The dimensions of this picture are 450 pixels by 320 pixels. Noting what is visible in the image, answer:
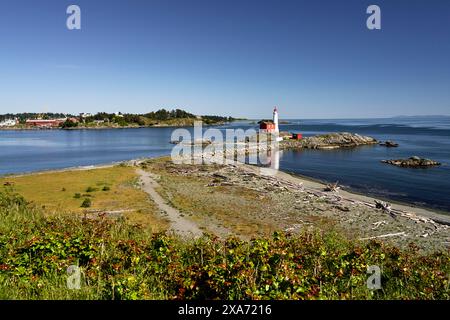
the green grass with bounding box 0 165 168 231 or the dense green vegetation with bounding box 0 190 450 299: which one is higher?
the dense green vegetation with bounding box 0 190 450 299

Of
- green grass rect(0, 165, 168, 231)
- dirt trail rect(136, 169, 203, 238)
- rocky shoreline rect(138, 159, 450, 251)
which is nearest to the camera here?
dirt trail rect(136, 169, 203, 238)

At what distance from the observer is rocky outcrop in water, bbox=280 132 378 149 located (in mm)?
101062

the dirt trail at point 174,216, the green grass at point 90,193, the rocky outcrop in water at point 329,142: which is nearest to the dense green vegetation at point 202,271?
the dirt trail at point 174,216

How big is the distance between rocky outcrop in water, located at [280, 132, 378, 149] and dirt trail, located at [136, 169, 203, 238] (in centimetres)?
6165

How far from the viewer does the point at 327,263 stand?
34.6 feet

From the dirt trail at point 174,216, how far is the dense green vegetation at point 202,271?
7313mm

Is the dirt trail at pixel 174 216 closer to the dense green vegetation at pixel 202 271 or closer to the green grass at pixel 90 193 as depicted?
the green grass at pixel 90 193

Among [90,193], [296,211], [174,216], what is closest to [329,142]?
[296,211]

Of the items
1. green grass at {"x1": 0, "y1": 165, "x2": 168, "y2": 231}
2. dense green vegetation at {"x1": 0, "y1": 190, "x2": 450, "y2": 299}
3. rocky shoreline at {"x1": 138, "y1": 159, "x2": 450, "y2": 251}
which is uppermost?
dense green vegetation at {"x1": 0, "y1": 190, "x2": 450, "y2": 299}

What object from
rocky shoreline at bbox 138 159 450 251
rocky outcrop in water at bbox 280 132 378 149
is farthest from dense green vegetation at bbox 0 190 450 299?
rocky outcrop in water at bbox 280 132 378 149

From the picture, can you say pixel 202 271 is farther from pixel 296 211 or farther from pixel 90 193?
pixel 90 193

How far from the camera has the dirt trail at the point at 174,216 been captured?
76.6 ft

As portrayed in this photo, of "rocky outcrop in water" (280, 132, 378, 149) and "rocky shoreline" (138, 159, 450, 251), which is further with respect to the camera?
"rocky outcrop in water" (280, 132, 378, 149)

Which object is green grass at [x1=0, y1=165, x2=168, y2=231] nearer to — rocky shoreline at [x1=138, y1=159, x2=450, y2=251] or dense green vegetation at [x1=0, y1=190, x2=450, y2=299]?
rocky shoreline at [x1=138, y1=159, x2=450, y2=251]
